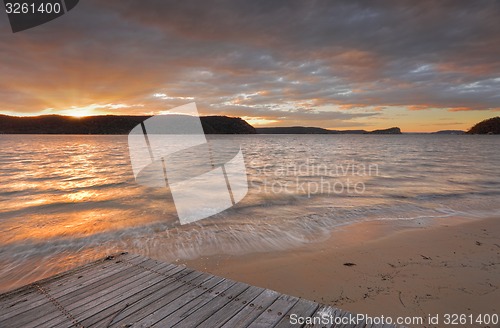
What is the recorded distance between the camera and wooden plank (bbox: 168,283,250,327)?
11.9ft

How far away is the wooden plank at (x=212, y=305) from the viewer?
3623 mm

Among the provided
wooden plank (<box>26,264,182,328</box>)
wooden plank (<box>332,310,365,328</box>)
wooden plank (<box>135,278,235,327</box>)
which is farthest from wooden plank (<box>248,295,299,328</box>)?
wooden plank (<box>26,264,182,328</box>)

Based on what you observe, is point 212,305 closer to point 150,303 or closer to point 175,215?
point 150,303

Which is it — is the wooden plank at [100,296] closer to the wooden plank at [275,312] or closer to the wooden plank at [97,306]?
the wooden plank at [97,306]

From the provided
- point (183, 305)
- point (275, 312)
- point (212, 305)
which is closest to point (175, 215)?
point (183, 305)

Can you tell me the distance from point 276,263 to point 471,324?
376 cm

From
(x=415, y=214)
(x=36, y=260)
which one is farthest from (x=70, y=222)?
(x=415, y=214)

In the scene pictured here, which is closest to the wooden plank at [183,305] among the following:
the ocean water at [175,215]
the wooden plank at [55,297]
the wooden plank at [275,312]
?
the wooden plank at [275,312]

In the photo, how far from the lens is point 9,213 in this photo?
1180 centimetres

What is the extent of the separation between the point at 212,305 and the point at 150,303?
35.4 inches

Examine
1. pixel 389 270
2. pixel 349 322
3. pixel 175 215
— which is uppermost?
pixel 349 322

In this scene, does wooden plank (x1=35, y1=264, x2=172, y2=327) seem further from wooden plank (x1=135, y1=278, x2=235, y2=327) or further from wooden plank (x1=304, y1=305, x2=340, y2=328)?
wooden plank (x1=304, y1=305, x2=340, y2=328)

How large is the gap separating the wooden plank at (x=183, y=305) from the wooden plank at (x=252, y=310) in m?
0.57

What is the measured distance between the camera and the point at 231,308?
390 centimetres
